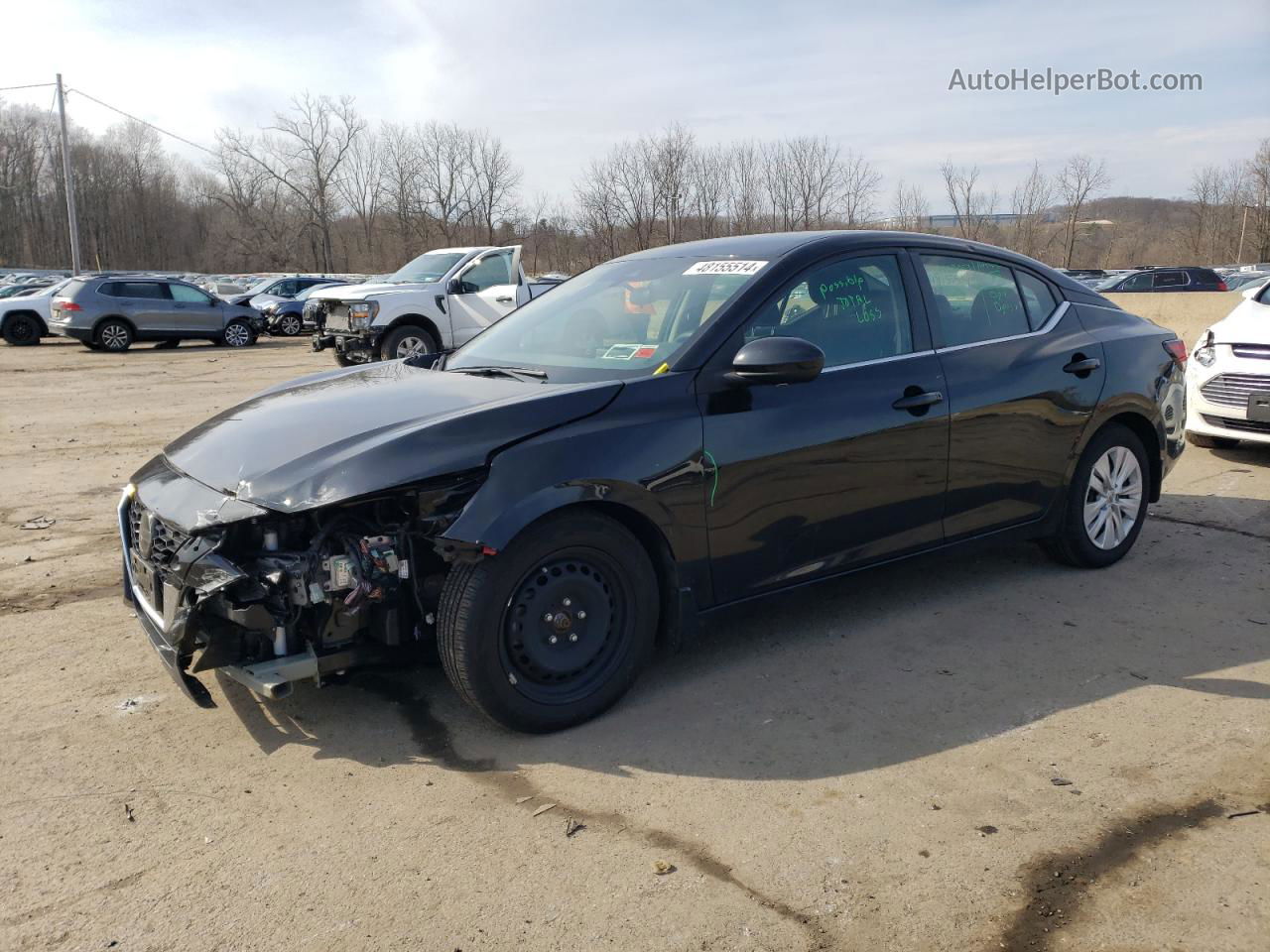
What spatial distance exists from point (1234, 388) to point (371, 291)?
11.0 m

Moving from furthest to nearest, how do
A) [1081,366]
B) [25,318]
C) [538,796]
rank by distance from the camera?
[25,318] → [1081,366] → [538,796]

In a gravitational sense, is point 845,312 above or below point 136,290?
below

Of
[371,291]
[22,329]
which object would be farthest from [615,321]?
[22,329]

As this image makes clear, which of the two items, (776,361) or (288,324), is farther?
(288,324)

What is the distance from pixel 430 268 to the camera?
15297mm

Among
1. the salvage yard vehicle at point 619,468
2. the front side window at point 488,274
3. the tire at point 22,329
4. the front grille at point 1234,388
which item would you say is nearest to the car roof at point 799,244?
the salvage yard vehicle at point 619,468

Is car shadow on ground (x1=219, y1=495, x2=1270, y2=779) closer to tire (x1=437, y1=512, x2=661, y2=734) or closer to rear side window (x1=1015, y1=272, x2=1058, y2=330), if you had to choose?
tire (x1=437, y1=512, x2=661, y2=734)

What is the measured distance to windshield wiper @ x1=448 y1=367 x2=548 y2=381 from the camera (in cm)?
402

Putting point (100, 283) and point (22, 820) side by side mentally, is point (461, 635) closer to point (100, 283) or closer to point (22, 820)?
point (22, 820)

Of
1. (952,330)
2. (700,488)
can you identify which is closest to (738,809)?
(700,488)

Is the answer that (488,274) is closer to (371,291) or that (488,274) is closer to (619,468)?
(371,291)

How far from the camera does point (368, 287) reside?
48.2ft

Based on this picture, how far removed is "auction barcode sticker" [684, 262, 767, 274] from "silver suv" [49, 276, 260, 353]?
20519 millimetres

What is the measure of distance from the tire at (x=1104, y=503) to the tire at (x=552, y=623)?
2.60m
